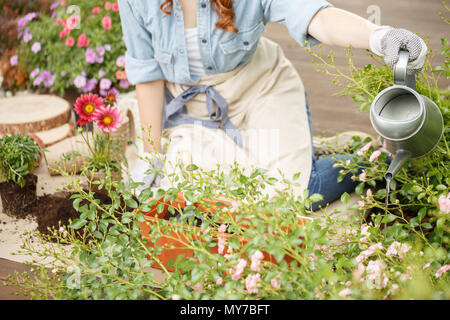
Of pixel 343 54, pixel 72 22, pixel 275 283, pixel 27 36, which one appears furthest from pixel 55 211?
pixel 343 54

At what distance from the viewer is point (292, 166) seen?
1.73 metres

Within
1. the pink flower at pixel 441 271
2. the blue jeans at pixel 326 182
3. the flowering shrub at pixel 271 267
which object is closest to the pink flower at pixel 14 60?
the blue jeans at pixel 326 182

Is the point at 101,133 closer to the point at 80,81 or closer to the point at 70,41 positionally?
the point at 80,81

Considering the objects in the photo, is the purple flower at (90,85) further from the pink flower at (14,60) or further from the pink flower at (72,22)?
the pink flower at (14,60)

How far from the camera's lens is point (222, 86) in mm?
1855

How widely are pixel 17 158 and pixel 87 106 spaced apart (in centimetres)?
33

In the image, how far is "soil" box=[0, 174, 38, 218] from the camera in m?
1.96

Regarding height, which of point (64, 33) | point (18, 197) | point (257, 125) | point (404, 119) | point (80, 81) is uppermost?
point (404, 119)

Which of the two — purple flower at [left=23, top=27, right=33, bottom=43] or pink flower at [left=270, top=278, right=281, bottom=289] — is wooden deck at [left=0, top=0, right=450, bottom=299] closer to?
pink flower at [left=270, top=278, right=281, bottom=289]

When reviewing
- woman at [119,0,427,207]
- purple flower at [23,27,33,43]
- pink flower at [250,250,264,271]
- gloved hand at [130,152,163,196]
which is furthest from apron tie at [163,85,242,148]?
purple flower at [23,27,33,43]

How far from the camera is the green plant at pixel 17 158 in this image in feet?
6.23

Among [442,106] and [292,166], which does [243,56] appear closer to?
[292,166]

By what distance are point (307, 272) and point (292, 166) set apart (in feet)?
2.78
